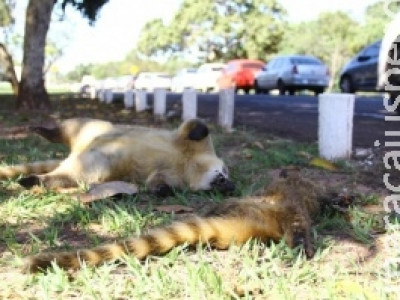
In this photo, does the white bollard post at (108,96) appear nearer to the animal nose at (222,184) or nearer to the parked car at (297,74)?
the parked car at (297,74)

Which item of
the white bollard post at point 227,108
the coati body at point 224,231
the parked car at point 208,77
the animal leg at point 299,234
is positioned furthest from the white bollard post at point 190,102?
the parked car at point 208,77

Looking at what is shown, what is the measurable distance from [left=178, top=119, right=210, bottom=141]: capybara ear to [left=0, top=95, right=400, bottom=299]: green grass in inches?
14.5

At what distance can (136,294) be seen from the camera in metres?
2.45

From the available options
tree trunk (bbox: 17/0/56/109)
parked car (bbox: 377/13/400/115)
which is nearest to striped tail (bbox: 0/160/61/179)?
parked car (bbox: 377/13/400/115)

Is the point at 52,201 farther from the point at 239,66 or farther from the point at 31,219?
the point at 239,66

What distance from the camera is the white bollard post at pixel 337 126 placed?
588cm

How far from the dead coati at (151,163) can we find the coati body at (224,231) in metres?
1.01

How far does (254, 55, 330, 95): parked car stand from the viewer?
24.7 metres

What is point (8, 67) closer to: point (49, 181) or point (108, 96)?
point (108, 96)

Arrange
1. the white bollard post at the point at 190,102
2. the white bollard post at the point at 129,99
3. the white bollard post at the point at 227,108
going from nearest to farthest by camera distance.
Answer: the white bollard post at the point at 227,108
the white bollard post at the point at 190,102
the white bollard post at the point at 129,99

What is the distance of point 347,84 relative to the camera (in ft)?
63.0

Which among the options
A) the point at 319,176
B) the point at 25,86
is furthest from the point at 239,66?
the point at 319,176

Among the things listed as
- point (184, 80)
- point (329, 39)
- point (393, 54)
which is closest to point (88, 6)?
point (393, 54)

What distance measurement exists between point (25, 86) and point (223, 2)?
39.1m
